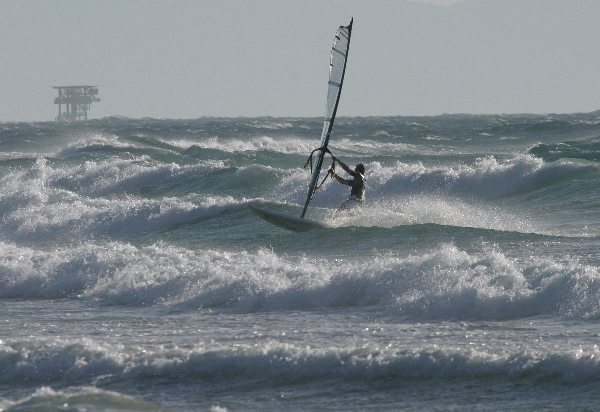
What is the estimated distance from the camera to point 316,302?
1441 cm

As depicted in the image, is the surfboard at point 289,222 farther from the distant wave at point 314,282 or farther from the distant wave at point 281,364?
the distant wave at point 281,364

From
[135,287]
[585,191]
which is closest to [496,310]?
[135,287]

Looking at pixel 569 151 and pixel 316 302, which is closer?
pixel 316 302

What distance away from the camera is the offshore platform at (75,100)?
14862 cm

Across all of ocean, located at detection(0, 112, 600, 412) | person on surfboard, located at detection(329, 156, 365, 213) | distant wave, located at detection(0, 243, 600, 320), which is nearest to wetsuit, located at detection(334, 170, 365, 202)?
person on surfboard, located at detection(329, 156, 365, 213)

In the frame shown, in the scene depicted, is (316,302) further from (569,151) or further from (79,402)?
(569,151)

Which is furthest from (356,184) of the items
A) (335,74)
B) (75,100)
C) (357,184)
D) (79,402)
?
(75,100)

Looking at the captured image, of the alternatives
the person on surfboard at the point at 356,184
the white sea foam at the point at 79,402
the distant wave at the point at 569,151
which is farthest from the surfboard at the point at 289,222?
the distant wave at the point at 569,151

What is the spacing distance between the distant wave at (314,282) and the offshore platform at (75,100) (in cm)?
13316

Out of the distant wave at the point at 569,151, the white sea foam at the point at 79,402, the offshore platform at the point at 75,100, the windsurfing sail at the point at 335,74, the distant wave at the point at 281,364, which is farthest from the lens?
the offshore platform at the point at 75,100

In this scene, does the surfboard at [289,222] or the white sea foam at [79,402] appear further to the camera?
the surfboard at [289,222]

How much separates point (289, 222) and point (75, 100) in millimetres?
132159

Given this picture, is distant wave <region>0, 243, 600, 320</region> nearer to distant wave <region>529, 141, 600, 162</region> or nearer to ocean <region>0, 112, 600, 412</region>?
ocean <region>0, 112, 600, 412</region>

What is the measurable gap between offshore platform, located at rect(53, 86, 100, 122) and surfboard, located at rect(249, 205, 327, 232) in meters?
130
